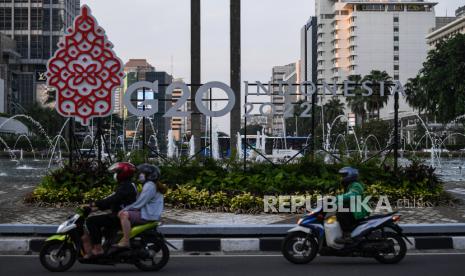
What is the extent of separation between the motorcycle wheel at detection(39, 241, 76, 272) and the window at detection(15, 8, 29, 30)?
372ft

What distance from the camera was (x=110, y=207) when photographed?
7.98 m

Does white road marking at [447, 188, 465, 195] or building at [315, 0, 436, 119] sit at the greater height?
building at [315, 0, 436, 119]

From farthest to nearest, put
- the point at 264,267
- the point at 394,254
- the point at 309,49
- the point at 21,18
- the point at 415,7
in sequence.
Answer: the point at 309,49
the point at 415,7
the point at 21,18
the point at 394,254
the point at 264,267

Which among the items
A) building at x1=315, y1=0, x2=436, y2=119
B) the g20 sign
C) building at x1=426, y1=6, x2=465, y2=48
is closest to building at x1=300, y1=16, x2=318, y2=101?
building at x1=315, y1=0, x2=436, y2=119

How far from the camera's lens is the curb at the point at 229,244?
9.83 meters

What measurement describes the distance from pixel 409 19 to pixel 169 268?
427ft

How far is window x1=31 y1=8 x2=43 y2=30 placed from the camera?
11346 centimetres

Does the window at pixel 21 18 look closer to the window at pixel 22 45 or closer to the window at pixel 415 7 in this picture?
the window at pixel 22 45

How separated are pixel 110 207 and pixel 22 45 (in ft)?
371

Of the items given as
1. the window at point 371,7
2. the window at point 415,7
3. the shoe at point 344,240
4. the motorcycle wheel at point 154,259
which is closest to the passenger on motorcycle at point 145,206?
the motorcycle wheel at point 154,259

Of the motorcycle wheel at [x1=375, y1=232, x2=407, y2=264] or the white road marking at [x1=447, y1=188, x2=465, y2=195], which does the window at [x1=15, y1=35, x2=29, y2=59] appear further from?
the motorcycle wheel at [x1=375, y1=232, x2=407, y2=264]

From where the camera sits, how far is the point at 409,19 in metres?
130

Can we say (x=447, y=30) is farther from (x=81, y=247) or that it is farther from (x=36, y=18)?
(x=81, y=247)

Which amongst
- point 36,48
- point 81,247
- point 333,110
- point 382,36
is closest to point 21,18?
point 36,48
